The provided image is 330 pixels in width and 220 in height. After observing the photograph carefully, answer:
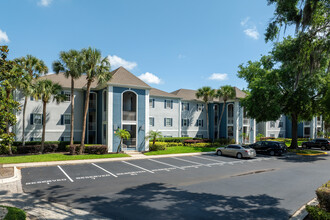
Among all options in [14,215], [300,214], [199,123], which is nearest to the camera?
[14,215]

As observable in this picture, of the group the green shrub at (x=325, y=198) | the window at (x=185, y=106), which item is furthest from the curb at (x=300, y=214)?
the window at (x=185, y=106)

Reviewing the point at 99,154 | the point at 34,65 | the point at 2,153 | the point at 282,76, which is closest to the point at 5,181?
the point at 99,154

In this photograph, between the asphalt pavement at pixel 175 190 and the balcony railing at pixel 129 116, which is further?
the balcony railing at pixel 129 116

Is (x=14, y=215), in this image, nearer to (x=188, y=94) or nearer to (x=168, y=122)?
(x=168, y=122)

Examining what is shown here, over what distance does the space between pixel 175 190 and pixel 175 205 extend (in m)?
2.23

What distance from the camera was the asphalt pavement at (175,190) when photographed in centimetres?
855

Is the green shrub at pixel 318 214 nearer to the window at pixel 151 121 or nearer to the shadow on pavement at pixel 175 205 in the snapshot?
the shadow on pavement at pixel 175 205

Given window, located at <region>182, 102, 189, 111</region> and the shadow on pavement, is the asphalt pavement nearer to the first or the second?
the shadow on pavement

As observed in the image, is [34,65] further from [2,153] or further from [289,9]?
[289,9]

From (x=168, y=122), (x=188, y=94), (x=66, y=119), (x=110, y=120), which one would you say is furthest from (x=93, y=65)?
(x=188, y=94)

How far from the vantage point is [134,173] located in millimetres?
15367

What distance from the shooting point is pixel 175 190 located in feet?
37.1

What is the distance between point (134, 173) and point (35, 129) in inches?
679

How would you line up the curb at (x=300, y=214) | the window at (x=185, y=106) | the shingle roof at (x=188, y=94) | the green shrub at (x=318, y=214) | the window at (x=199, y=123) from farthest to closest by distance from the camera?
the window at (x=199, y=123), the shingle roof at (x=188, y=94), the window at (x=185, y=106), the curb at (x=300, y=214), the green shrub at (x=318, y=214)
